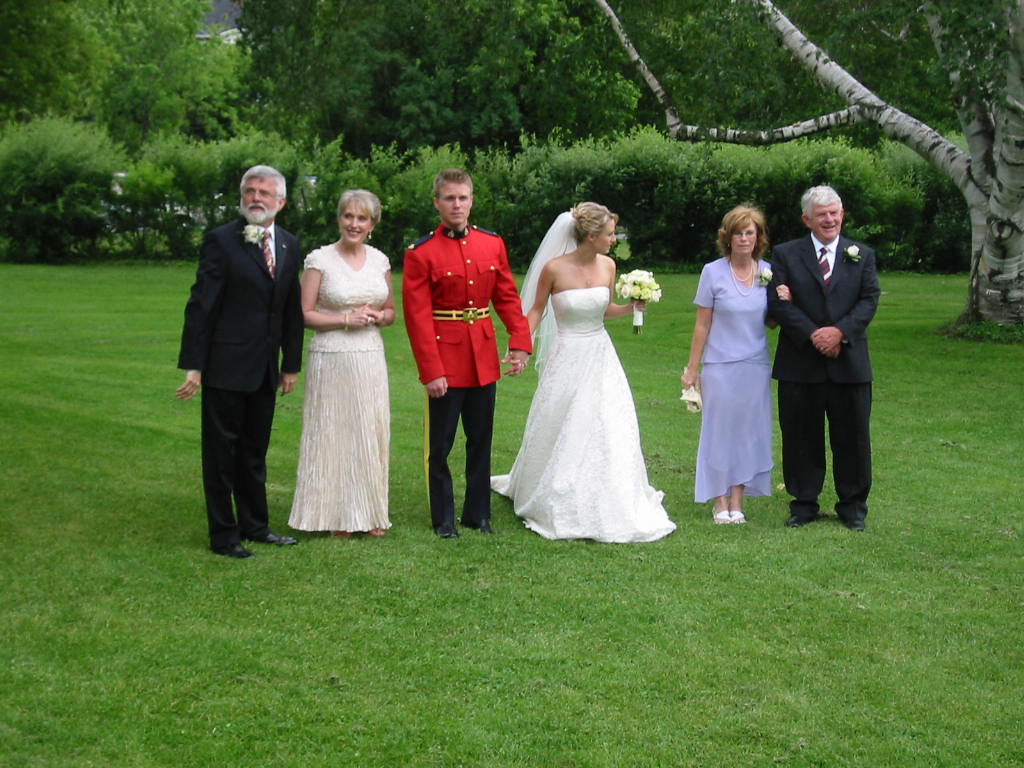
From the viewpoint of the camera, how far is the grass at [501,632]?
16.6 ft

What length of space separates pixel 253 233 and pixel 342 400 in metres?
1.21

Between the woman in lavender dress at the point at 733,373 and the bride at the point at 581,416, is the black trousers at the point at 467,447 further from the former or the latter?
the woman in lavender dress at the point at 733,373

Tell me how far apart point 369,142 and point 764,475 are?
123 ft

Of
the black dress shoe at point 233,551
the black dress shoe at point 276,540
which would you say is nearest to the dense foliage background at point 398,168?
the black dress shoe at point 276,540

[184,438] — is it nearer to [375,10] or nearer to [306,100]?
[375,10]

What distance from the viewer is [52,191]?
3225cm

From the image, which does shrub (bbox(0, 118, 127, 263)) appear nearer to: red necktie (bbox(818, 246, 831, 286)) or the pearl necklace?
the pearl necklace

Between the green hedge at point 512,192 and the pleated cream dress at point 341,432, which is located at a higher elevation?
the green hedge at point 512,192

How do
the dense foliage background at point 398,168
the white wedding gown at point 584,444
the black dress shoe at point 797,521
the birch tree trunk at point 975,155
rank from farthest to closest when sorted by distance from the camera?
the dense foliage background at point 398,168
the birch tree trunk at point 975,155
the black dress shoe at point 797,521
the white wedding gown at point 584,444

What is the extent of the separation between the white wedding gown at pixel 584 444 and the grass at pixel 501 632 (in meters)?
0.24

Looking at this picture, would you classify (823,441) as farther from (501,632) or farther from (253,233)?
(253,233)

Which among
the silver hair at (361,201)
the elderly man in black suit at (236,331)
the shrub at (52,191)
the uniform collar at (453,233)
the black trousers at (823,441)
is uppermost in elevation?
the shrub at (52,191)

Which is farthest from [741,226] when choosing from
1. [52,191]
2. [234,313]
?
[52,191]

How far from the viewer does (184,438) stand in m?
11.3
